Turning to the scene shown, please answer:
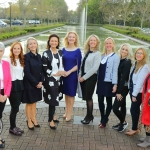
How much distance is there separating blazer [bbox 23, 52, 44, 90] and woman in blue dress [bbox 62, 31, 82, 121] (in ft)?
1.64

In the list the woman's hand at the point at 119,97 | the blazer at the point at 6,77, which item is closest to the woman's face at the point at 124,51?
the woman's hand at the point at 119,97

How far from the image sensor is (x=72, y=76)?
4.04m

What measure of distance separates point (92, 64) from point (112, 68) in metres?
0.35

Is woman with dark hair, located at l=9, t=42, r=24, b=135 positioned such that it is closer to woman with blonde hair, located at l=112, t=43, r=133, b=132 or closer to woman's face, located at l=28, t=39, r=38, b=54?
woman's face, located at l=28, t=39, r=38, b=54

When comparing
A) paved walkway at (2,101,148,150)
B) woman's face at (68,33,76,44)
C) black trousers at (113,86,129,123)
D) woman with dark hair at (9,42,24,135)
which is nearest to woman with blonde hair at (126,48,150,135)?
black trousers at (113,86,129,123)

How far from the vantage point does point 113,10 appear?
2213 inches

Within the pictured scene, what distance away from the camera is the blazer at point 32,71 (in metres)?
3.52

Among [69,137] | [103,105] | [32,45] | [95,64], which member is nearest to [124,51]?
[95,64]

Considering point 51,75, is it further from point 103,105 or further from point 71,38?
point 103,105

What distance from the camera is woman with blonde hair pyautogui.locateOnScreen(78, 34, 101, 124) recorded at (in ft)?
12.4

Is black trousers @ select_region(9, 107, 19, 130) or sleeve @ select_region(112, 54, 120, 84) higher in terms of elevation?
sleeve @ select_region(112, 54, 120, 84)

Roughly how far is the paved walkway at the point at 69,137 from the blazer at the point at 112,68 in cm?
94

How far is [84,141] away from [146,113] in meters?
1.05

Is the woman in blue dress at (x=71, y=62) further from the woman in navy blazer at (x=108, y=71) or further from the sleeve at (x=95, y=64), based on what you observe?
the woman in navy blazer at (x=108, y=71)
